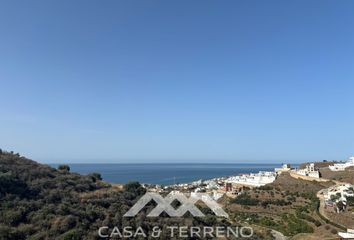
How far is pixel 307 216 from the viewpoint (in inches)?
941

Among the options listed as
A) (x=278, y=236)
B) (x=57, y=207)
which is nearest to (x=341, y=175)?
(x=278, y=236)

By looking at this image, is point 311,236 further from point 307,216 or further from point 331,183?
point 331,183

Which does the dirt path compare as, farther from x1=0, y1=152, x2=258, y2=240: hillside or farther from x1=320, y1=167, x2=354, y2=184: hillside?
x1=320, y1=167, x2=354, y2=184: hillside

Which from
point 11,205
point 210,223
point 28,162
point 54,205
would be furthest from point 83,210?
point 28,162

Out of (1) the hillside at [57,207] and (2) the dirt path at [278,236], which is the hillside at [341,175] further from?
(1) the hillside at [57,207]

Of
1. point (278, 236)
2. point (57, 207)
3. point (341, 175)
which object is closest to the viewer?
point (57, 207)

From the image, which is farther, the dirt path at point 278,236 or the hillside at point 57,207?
the dirt path at point 278,236

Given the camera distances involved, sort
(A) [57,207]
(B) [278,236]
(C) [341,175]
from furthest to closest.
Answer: (C) [341,175], (B) [278,236], (A) [57,207]

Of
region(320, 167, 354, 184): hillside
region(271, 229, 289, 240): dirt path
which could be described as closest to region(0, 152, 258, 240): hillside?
region(271, 229, 289, 240): dirt path

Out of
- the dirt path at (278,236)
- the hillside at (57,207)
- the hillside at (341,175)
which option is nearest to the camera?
the hillside at (57,207)

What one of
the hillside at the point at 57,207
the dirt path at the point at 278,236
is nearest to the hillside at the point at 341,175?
the dirt path at the point at 278,236

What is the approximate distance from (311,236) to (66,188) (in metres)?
14.8

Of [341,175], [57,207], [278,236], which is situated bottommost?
[278,236]

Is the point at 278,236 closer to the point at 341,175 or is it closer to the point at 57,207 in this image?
the point at 57,207
